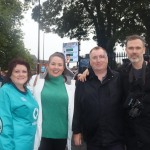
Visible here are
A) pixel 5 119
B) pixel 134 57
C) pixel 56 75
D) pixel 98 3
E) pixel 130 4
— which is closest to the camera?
pixel 5 119

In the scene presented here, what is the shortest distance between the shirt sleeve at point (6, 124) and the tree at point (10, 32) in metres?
29.0

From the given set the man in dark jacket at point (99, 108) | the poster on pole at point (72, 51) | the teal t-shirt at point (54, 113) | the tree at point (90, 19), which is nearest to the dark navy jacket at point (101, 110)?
the man in dark jacket at point (99, 108)

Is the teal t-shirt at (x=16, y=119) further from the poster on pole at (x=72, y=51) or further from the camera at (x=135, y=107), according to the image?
the poster on pole at (x=72, y=51)

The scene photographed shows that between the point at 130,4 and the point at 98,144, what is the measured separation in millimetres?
24576

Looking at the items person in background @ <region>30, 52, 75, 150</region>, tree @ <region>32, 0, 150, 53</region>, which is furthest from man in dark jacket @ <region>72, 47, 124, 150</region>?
tree @ <region>32, 0, 150, 53</region>

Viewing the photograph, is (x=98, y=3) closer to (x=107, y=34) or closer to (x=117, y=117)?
(x=107, y=34)

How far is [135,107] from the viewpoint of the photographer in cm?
423

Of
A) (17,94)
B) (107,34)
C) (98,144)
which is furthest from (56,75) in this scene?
(107,34)

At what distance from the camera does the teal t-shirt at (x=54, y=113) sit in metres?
4.79

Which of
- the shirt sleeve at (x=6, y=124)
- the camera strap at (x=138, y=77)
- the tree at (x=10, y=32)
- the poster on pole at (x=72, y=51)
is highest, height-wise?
the tree at (x=10, y=32)

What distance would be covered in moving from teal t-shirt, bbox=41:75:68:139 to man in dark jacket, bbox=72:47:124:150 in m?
0.25

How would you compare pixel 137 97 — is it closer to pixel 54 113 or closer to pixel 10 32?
Result: pixel 54 113

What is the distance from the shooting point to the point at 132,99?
430cm

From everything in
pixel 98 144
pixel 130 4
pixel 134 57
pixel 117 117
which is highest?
pixel 130 4
